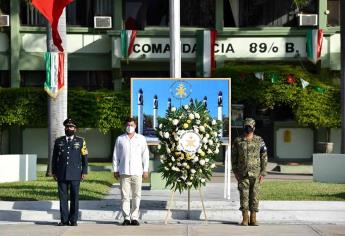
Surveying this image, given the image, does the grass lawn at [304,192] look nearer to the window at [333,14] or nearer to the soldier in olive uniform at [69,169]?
the soldier in olive uniform at [69,169]

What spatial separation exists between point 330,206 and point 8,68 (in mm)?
20560

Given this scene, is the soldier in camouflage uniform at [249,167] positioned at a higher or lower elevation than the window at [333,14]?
lower

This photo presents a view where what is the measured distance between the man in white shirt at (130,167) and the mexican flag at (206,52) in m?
17.6

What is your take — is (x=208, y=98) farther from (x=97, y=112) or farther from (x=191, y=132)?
(x=97, y=112)

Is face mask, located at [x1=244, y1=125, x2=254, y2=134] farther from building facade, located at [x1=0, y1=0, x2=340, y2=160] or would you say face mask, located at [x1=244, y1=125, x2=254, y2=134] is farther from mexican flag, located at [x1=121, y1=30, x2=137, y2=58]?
mexican flag, located at [x1=121, y1=30, x2=137, y2=58]

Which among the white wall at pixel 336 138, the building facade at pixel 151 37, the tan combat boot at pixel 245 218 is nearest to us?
the tan combat boot at pixel 245 218

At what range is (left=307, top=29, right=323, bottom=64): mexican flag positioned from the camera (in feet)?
103

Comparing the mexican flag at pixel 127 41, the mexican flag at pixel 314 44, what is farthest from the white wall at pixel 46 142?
the mexican flag at pixel 314 44

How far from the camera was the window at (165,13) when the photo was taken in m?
32.8

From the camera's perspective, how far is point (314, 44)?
31391 millimetres

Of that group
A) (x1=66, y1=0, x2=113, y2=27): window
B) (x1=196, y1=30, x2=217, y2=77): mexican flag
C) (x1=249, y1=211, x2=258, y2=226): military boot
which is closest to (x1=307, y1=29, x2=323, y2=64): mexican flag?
(x1=196, y1=30, x2=217, y2=77): mexican flag

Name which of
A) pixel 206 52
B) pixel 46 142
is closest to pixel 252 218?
pixel 206 52

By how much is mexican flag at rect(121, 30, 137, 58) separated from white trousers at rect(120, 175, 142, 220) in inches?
713

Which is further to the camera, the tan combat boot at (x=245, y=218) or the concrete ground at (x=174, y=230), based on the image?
the tan combat boot at (x=245, y=218)
